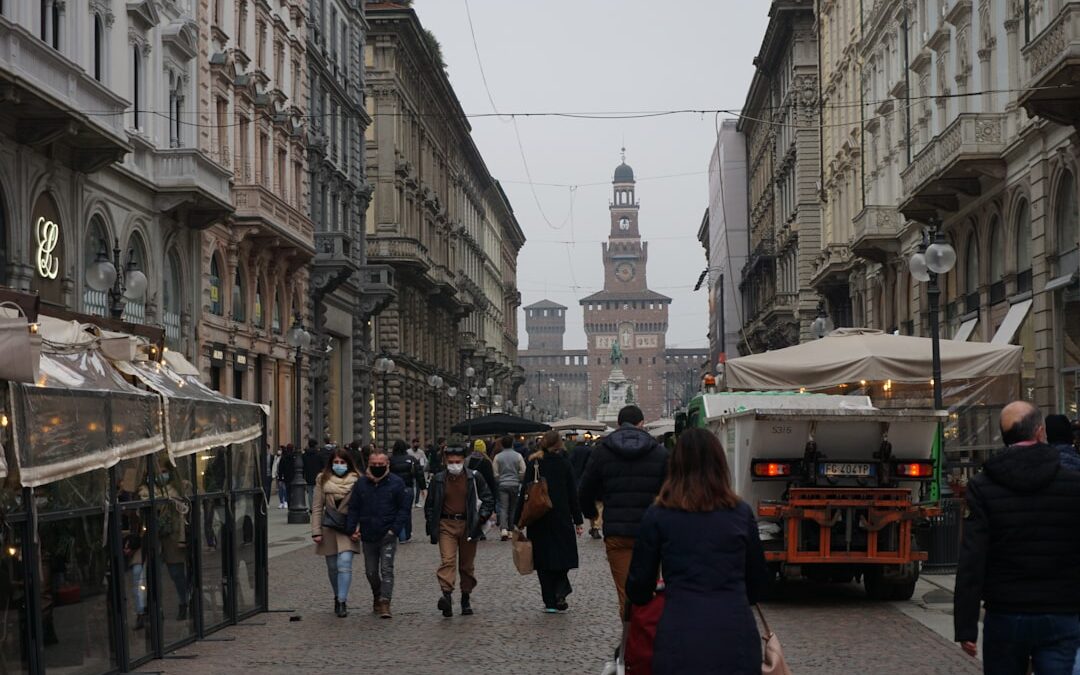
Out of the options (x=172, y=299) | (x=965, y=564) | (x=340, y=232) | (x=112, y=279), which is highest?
(x=340, y=232)

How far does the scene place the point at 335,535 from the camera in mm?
16984

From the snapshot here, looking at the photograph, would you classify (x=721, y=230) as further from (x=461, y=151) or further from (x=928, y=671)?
(x=928, y=671)

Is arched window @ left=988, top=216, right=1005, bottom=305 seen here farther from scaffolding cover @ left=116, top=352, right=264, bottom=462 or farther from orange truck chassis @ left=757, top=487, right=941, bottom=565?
scaffolding cover @ left=116, top=352, right=264, bottom=462

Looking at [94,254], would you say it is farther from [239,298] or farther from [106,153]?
[239,298]

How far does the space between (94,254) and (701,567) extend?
26876mm

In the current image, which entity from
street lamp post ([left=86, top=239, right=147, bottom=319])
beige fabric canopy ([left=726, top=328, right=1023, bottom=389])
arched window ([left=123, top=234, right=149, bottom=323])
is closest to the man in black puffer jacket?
beige fabric canopy ([left=726, top=328, right=1023, bottom=389])

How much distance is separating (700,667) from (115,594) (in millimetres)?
7048

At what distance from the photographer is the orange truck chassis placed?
1677 cm

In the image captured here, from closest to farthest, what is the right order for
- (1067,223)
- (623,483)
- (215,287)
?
(623,483) < (1067,223) < (215,287)

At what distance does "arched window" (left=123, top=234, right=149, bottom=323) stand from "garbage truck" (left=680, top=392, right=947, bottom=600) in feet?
64.3

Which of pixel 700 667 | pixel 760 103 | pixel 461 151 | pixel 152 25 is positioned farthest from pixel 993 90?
pixel 461 151

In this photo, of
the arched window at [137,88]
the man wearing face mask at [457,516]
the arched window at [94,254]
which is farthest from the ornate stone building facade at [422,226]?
the man wearing face mask at [457,516]

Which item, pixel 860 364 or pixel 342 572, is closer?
pixel 342 572

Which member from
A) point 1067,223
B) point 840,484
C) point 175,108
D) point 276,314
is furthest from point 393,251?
point 840,484
